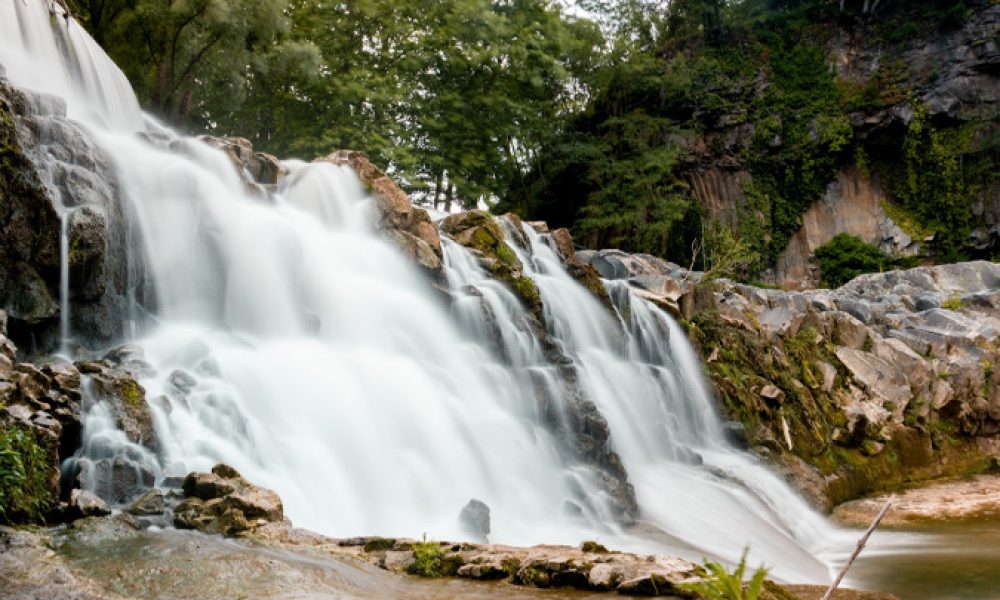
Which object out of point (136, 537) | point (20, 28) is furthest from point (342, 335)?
point (20, 28)

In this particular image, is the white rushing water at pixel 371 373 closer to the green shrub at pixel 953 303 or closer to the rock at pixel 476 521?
the rock at pixel 476 521

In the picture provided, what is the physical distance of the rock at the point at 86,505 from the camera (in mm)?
5531

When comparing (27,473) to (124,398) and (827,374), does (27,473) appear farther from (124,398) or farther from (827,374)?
(827,374)

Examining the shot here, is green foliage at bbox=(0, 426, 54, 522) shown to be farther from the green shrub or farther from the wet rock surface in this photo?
the green shrub

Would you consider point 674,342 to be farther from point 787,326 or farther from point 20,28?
point 20,28

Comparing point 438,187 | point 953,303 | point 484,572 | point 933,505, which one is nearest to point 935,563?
point 933,505

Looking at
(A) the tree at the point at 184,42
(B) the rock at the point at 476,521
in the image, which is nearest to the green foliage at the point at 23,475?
(B) the rock at the point at 476,521

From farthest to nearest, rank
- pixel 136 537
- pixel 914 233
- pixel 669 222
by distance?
pixel 914 233
pixel 669 222
pixel 136 537

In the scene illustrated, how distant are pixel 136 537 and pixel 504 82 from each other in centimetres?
2546

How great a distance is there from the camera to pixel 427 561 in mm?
5277

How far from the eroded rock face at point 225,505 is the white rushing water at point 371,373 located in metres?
0.68

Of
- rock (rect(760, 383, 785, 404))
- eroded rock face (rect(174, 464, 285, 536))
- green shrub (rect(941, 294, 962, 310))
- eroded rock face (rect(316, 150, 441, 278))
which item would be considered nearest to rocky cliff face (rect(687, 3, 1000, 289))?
green shrub (rect(941, 294, 962, 310))

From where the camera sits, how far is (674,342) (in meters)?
14.9

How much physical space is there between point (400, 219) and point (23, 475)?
358 inches
